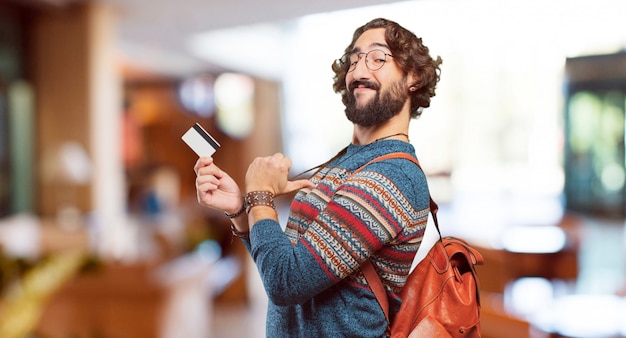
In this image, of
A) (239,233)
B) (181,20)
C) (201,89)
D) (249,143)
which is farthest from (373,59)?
(201,89)

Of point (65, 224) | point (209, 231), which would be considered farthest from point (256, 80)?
point (65, 224)

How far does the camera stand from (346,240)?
47 cm

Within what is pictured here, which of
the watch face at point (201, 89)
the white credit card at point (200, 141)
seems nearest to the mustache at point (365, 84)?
the white credit card at point (200, 141)

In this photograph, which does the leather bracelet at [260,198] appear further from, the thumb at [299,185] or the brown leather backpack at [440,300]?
the brown leather backpack at [440,300]

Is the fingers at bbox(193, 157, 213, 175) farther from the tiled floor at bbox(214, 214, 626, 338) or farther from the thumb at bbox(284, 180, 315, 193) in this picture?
the tiled floor at bbox(214, 214, 626, 338)

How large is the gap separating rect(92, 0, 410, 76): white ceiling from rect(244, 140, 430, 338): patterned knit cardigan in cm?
13

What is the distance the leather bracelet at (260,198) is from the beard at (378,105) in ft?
0.36

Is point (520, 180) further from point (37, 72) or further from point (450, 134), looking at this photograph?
point (37, 72)

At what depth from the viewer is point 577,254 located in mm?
5789

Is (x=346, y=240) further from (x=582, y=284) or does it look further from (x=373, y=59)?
(x=582, y=284)

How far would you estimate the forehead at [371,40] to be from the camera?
0.42m

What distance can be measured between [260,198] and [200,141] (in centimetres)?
12

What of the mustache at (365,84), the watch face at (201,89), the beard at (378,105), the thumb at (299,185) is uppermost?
the watch face at (201,89)

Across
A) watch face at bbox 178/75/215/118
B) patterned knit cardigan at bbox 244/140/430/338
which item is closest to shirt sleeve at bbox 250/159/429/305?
Result: patterned knit cardigan at bbox 244/140/430/338
